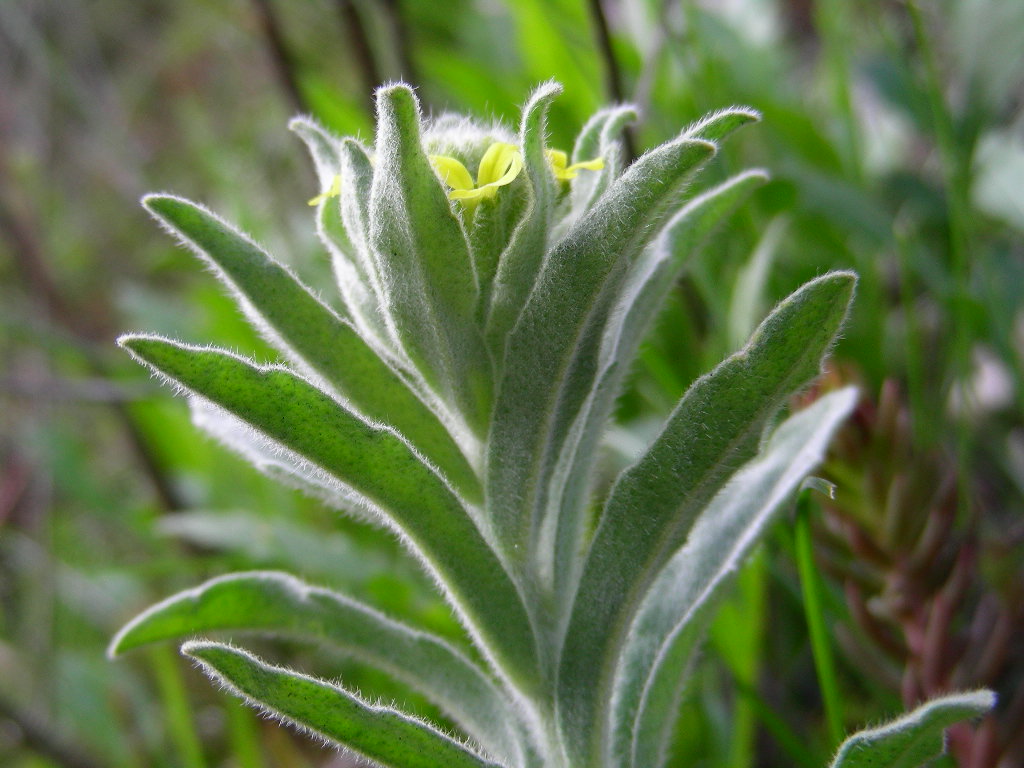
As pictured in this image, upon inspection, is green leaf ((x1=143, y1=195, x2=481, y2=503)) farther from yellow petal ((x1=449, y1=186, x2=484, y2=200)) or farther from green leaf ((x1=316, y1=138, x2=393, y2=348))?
yellow petal ((x1=449, y1=186, x2=484, y2=200))

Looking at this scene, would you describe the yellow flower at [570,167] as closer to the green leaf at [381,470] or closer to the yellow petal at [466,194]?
the yellow petal at [466,194]

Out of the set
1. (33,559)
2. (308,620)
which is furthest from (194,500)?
(308,620)

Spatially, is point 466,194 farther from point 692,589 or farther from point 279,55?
point 279,55

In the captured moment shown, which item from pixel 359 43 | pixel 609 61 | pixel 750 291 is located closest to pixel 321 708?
pixel 750 291

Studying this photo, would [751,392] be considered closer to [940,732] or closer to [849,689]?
[940,732]

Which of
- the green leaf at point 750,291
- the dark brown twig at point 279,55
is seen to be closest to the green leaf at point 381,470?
the green leaf at point 750,291

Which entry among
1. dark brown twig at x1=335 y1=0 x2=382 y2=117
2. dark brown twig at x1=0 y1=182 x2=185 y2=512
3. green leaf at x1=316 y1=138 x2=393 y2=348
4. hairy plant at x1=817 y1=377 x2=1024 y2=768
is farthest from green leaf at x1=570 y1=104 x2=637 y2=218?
dark brown twig at x1=0 y1=182 x2=185 y2=512
